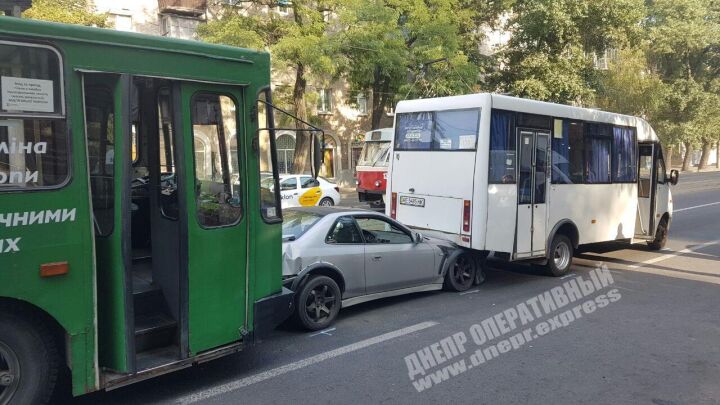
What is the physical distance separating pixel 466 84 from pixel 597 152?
54.1ft

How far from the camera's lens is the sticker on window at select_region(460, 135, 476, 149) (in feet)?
27.4

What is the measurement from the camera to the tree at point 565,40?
1069 inches

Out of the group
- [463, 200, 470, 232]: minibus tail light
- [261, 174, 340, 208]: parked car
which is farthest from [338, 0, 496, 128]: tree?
[463, 200, 470, 232]: minibus tail light

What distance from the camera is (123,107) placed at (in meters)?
4.15

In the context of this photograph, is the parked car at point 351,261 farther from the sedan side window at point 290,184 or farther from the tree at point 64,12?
the tree at point 64,12

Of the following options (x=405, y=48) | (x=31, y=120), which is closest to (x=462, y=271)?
(x=31, y=120)

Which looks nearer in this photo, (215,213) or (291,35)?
(215,213)

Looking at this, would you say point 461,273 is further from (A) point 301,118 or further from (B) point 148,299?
Answer: (A) point 301,118

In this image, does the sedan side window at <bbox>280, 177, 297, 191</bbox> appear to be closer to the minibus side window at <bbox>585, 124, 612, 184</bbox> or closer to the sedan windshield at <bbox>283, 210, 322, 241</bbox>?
the minibus side window at <bbox>585, 124, 612, 184</bbox>

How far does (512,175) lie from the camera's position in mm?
8500

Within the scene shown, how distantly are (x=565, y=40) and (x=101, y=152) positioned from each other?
1095 inches

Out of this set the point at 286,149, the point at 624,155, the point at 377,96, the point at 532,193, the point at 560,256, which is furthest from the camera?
the point at 286,149

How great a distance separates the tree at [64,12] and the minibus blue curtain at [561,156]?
1391 centimetres

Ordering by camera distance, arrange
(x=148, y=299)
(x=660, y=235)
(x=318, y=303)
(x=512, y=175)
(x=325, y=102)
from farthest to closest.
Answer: (x=325, y=102), (x=660, y=235), (x=512, y=175), (x=318, y=303), (x=148, y=299)
